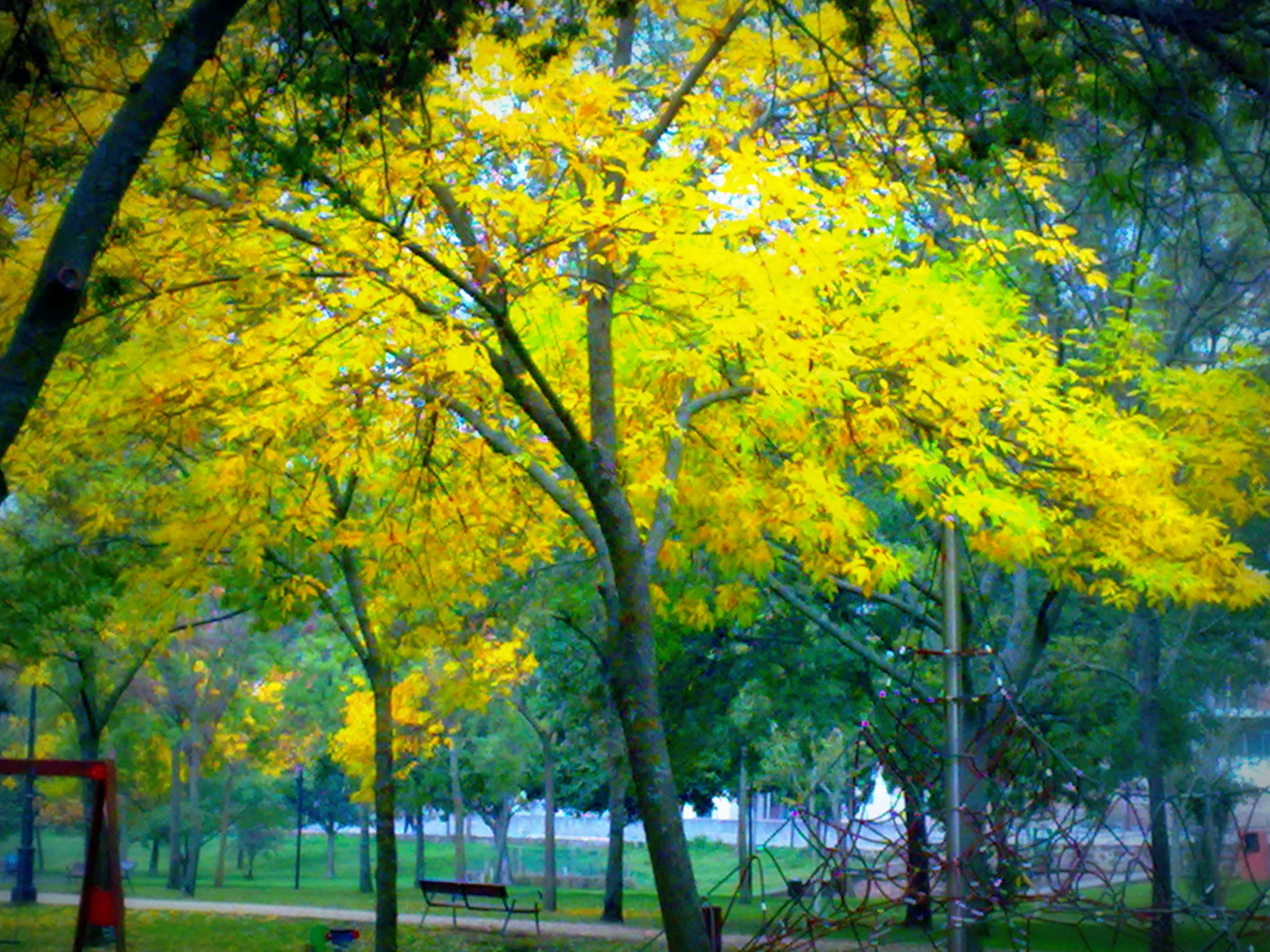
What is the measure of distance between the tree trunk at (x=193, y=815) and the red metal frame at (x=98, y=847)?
24.9m

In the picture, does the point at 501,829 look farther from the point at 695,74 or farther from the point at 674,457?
the point at 695,74

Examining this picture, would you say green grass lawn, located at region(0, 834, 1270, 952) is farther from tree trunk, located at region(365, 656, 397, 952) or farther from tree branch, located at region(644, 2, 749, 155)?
tree branch, located at region(644, 2, 749, 155)

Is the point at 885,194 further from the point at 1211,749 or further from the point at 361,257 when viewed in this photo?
the point at 1211,749

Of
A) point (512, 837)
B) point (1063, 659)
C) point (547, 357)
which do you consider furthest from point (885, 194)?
point (512, 837)

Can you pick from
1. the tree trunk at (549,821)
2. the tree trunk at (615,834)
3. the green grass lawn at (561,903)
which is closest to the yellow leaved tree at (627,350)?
the green grass lawn at (561,903)

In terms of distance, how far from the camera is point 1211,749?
26234 mm

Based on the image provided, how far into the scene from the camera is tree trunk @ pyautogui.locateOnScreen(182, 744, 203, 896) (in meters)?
40.3

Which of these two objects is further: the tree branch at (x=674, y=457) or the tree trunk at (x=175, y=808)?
the tree trunk at (x=175, y=808)

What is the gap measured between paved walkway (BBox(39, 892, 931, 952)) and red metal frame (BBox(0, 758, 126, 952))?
857cm

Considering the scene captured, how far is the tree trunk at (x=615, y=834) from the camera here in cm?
2709

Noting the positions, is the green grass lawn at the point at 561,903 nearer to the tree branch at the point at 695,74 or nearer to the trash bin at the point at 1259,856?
the trash bin at the point at 1259,856

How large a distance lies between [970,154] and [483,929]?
69.3 ft

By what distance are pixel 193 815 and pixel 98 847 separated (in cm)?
2782

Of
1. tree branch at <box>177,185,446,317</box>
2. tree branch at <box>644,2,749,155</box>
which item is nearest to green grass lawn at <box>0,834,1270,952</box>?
tree branch at <box>177,185,446,317</box>
